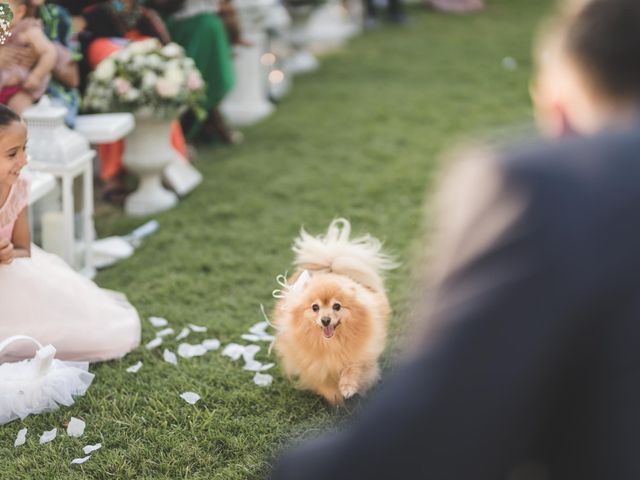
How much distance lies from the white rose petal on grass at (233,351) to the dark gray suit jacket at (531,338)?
253cm

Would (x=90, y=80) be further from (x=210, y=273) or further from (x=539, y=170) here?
(x=539, y=170)

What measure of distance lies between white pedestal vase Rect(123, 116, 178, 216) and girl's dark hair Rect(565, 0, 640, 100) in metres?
4.28

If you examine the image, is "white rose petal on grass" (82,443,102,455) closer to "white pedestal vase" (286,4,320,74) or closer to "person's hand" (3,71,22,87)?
"person's hand" (3,71,22,87)

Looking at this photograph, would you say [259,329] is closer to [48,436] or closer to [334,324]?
[334,324]

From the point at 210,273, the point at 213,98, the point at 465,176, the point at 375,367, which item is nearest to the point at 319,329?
the point at 375,367

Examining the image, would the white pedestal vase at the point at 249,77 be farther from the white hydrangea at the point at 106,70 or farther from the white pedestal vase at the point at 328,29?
the white pedestal vase at the point at 328,29

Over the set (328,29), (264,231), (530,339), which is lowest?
(328,29)

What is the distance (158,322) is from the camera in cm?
369

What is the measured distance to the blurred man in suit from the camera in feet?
2.79

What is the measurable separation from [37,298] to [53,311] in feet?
0.24

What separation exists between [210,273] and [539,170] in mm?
3495

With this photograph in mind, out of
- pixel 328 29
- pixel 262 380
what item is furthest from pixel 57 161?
pixel 328 29

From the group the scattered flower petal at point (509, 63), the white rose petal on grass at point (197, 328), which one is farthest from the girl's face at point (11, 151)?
the scattered flower petal at point (509, 63)

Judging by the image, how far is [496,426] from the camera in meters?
0.87
